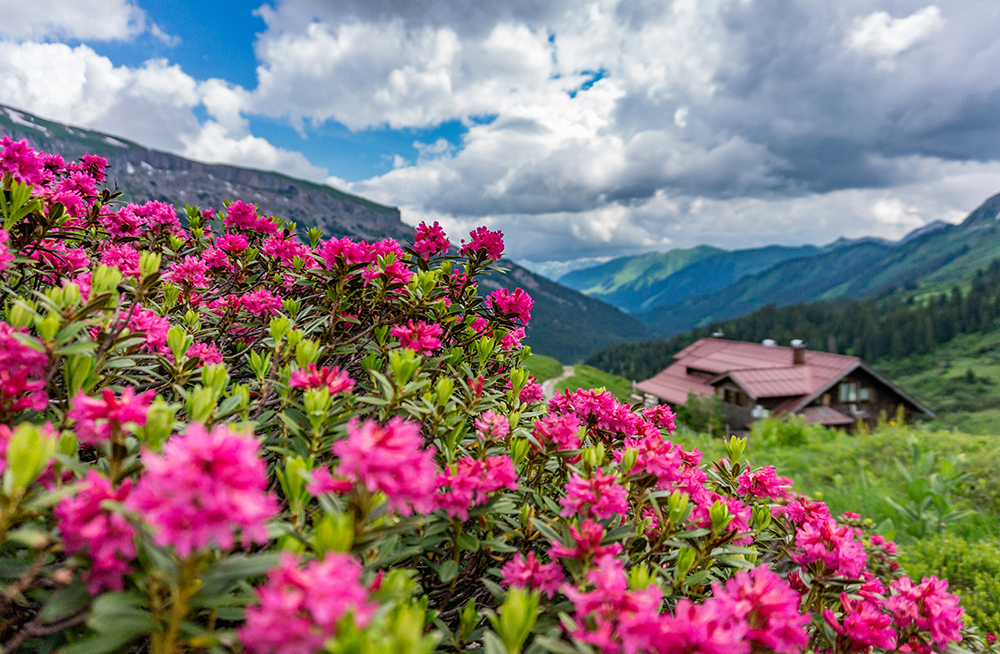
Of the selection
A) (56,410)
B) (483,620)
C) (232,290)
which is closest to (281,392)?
(56,410)

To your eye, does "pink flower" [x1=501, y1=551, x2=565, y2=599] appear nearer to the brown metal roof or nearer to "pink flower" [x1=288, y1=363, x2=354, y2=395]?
"pink flower" [x1=288, y1=363, x2=354, y2=395]

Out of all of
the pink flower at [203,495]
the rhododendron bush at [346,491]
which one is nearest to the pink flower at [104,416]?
the rhododendron bush at [346,491]

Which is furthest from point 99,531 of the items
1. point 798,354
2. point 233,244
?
point 798,354

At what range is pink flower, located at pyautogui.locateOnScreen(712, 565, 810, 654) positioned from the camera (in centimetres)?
156

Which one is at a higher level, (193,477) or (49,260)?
(49,260)

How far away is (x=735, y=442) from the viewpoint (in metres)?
2.90

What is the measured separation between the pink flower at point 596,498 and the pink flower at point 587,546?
91 millimetres

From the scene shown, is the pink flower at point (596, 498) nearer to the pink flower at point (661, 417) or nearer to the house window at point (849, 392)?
the pink flower at point (661, 417)

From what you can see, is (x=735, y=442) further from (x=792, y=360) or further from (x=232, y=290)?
(x=792, y=360)

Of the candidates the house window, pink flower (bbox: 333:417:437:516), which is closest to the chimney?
the house window

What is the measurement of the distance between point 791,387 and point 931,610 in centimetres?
4171

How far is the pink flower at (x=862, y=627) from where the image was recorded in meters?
2.10

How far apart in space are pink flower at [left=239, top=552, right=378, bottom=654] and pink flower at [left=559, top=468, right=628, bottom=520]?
1077 mm

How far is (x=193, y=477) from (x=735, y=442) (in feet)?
9.75
